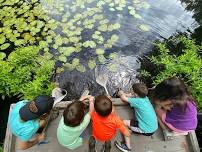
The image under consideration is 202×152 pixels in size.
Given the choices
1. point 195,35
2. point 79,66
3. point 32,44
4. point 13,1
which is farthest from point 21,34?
point 195,35

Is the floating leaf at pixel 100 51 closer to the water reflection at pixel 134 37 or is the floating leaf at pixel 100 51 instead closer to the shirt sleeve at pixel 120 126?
the water reflection at pixel 134 37

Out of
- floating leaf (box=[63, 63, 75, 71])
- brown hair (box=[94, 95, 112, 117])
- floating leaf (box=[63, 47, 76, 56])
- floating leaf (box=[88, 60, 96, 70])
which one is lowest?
floating leaf (box=[63, 63, 75, 71])

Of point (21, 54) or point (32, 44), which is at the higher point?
point (21, 54)

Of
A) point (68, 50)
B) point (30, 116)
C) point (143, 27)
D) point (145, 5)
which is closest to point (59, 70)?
point (68, 50)

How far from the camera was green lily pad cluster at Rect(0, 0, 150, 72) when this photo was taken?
5.51 metres

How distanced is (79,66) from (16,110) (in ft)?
5.91

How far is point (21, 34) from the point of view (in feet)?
18.6

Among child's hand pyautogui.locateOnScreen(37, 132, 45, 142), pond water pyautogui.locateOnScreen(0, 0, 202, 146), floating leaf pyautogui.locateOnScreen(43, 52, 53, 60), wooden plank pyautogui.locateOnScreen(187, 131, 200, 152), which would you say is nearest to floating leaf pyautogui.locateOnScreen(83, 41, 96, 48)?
pond water pyautogui.locateOnScreen(0, 0, 202, 146)

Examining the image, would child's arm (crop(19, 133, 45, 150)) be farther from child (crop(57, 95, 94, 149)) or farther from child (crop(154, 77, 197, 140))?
child (crop(154, 77, 197, 140))

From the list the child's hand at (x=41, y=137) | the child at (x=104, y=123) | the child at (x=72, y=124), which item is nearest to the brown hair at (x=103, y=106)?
the child at (x=104, y=123)

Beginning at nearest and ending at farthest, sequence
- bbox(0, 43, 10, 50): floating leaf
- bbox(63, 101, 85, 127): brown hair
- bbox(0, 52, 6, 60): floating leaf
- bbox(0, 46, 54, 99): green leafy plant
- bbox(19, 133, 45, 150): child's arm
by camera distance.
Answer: bbox(63, 101, 85, 127): brown hair → bbox(19, 133, 45, 150): child's arm → bbox(0, 46, 54, 99): green leafy plant → bbox(0, 52, 6, 60): floating leaf → bbox(0, 43, 10, 50): floating leaf

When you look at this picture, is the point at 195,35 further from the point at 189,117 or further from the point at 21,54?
the point at 21,54

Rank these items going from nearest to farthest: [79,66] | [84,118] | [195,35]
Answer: [84,118] → [79,66] → [195,35]

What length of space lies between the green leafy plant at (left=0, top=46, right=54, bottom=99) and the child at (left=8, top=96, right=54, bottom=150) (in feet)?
2.00
